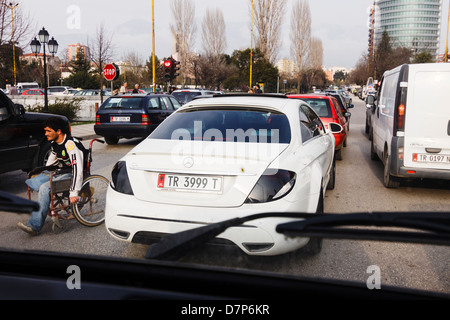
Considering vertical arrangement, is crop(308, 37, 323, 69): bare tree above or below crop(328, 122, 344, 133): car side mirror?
above

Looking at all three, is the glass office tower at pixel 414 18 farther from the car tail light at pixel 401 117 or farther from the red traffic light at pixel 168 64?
the car tail light at pixel 401 117

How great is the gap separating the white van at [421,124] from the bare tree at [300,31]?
6659 centimetres

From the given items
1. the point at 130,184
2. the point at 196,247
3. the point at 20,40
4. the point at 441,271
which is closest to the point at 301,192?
the point at 130,184

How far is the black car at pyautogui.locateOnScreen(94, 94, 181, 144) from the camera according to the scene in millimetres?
12609

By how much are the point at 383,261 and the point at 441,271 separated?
192 millimetres

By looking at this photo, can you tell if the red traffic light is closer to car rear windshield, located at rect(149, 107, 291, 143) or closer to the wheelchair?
the wheelchair

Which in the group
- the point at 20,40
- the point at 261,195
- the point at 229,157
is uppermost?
the point at 20,40

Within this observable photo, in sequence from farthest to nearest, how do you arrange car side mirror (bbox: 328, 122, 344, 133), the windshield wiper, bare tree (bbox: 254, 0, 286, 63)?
bare tree (bbox: 254, 0, 286, 63) → car side mirror (bbox: 328, 122, 344, 133) → the windshield wiper

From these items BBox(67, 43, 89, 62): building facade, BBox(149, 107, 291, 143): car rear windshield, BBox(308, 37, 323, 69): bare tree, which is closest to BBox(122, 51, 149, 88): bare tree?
BBox(67, 43, 89, 62): building facade

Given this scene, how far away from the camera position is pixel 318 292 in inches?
50.8

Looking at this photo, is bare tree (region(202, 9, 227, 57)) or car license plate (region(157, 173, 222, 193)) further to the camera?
bare tree (region(202, 9, 227, 57))

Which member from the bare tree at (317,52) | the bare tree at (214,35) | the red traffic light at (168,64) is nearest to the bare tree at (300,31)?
Answer: the bare tree at (214,35)
